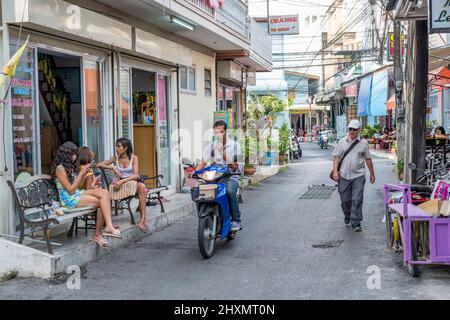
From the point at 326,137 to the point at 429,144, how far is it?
84.8 feet

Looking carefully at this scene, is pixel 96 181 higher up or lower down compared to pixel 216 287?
higher up

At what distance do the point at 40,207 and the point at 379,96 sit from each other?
25469mm

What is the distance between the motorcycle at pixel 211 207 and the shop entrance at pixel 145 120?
4.76 metres

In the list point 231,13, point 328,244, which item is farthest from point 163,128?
point 328,244

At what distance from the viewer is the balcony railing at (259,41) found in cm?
1830

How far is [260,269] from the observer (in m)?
7.09

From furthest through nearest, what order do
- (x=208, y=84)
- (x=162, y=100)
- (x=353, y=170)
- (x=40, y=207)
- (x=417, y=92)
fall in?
(x=208, y=84) → (x=162, y=100) → (x=417, y=92) → (x=353, y=170) → (x=40, y=207)

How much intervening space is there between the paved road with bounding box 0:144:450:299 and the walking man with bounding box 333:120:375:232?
400 mm

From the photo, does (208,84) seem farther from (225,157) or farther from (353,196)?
(225,157)

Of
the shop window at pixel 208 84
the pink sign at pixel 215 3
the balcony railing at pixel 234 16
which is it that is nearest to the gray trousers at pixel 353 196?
the pink sign at pixel 215 3

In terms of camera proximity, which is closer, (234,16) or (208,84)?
(234,16)
